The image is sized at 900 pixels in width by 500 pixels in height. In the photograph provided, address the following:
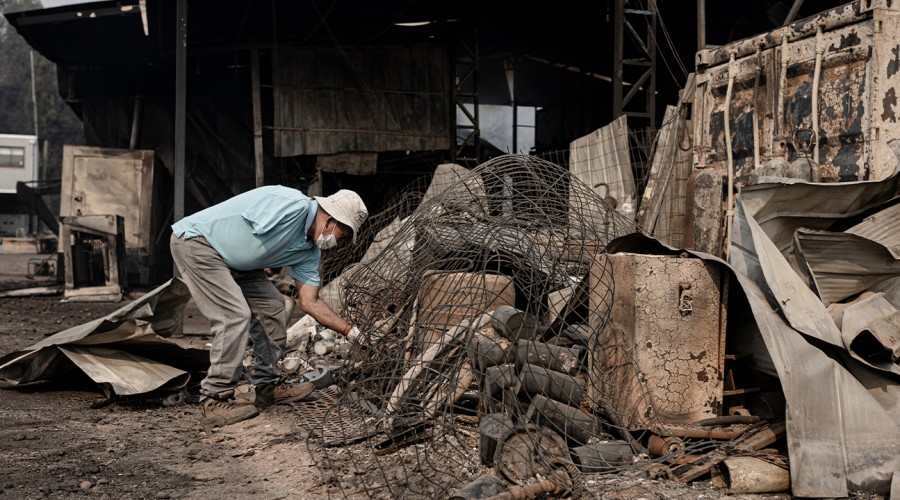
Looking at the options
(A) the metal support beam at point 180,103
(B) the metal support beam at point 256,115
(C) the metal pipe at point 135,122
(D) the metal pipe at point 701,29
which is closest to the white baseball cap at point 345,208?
(D) the metal pipe at point 701,29

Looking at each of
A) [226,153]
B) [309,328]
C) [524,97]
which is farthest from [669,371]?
[524,97]

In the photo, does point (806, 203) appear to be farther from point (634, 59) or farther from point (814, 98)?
point (634, 59)

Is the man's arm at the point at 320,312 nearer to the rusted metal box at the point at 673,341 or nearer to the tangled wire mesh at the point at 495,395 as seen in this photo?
the tangled wire mesh at the point at 495,395

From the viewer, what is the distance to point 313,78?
12617 millimetres

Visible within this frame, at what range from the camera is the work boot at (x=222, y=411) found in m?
4.77

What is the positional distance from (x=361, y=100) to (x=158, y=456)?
31.6 feet

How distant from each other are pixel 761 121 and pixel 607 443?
344 cm

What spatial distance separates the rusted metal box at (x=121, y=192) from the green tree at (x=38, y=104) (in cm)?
2729

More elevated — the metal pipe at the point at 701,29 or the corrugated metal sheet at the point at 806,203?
the metal pipe at the point at 701,29

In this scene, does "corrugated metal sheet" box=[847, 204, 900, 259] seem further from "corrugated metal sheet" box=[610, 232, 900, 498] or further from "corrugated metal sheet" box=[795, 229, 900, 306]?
"corrugated metal sheet" box=[610, 232, 900, 498]

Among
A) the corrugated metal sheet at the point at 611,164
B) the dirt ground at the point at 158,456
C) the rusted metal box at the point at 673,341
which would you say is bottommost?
the dirt ground at the point at 158,456

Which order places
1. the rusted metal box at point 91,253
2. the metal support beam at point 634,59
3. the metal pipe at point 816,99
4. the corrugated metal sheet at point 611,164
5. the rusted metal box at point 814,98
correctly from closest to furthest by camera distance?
the rusted metal box at point 814,98 → the metal pipe at point 816,99 → the corrugated metal sheet at point 611,164 → the metal support beam at point 634,59 → the rusted metal box at point 91,253

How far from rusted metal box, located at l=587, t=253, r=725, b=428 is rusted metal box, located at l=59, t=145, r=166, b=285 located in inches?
444

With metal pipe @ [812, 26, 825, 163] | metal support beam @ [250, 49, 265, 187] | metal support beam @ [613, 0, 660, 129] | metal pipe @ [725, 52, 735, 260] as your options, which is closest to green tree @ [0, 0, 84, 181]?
metal support beam @ [250, 49, 265, 187]
